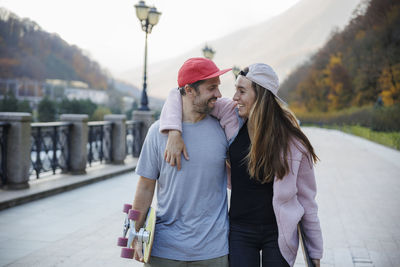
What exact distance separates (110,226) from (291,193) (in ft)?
13.7

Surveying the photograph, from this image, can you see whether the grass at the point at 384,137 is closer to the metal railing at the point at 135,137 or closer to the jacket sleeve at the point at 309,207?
the metal railing at the point at 135,137

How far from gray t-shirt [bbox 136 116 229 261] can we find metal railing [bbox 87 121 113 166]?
865cm

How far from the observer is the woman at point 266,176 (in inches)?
92.4

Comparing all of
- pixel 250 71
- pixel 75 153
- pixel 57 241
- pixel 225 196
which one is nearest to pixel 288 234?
pixel 225 196

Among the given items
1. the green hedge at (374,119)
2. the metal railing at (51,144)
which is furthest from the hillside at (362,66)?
the metal railing at (51,144)

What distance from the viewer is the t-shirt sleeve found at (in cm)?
235

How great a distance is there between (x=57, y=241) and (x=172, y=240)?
137 inches

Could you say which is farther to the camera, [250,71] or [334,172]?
[334,172]

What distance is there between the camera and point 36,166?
338 inches

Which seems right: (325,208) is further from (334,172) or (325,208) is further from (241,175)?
(241,175)

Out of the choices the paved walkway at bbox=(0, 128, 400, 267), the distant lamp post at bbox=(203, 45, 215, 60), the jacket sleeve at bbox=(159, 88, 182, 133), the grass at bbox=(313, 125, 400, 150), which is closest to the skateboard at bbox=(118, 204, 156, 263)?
the jacket sleeve at bbox=(159, 88, 182, 133)

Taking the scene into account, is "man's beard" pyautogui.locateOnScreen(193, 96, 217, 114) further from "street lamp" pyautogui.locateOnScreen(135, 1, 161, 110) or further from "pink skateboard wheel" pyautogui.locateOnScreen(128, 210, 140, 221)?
"street lamp" pyautogui.locateOnScreen(135, 1, 161, 110)

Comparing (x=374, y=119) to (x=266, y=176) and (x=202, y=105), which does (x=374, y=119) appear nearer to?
(x=266, y=176)

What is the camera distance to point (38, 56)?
239 feet
